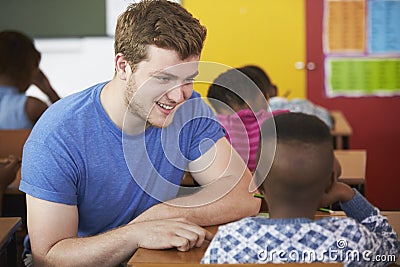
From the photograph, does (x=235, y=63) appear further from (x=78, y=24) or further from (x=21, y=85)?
(x=21, y=85)

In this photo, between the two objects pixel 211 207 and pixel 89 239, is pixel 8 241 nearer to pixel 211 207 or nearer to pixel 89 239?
pixel 89 239

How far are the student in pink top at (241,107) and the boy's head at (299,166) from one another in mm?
1340

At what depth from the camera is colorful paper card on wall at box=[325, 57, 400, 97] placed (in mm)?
6188

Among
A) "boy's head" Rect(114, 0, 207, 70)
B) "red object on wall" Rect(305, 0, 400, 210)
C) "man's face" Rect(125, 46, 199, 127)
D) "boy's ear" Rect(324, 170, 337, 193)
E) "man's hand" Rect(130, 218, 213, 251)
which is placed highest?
"boy's head" Rect(114, 0, 207, 70)

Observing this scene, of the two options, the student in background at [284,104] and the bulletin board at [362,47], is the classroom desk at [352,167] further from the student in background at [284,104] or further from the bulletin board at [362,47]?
the bulletin board at [362,47]

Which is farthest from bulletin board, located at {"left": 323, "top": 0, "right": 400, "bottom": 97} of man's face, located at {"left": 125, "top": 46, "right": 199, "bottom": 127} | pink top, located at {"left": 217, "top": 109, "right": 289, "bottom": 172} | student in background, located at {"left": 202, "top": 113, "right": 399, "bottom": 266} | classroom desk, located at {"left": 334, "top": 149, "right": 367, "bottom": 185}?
student in background, located at {"left": 202, "top": 113, "right": 399, "bottom": 266}

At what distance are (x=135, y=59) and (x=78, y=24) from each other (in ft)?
14.5

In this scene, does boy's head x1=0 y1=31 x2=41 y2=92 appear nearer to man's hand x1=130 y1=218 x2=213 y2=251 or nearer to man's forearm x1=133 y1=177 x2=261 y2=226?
man's forearm x1=133 y1=177 x2=261 y2=226

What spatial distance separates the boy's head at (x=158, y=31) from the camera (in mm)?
1965

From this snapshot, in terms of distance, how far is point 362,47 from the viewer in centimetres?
622

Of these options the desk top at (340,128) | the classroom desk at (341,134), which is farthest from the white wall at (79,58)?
the classroom desk at (341,134)

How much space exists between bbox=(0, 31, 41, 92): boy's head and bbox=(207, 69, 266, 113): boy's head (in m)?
1.06

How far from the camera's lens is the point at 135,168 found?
210cm

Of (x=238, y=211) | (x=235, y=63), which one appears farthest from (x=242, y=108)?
(x=235, y=63)
